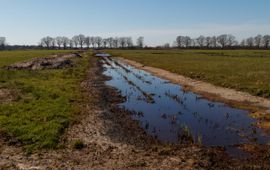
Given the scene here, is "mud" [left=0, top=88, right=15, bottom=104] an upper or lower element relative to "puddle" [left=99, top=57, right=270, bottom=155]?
upper

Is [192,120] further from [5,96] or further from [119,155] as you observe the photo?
[5,96]

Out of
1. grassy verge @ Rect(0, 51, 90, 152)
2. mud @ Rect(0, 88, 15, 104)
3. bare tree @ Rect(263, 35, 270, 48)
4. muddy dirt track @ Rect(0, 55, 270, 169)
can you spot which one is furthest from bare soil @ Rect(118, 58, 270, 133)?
bare tree @ Rect(263, 35, 270, 48)

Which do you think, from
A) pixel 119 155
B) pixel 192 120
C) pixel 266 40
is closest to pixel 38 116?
pixel 119 155

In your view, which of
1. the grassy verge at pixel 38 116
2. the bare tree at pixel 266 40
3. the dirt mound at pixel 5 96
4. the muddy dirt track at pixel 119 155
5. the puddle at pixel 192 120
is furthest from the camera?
the bare tree at pixel 266 40

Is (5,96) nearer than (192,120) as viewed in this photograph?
No

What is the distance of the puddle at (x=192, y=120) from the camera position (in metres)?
14.5

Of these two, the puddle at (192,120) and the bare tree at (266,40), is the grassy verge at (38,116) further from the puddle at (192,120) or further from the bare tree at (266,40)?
the bare tree at (266,40)

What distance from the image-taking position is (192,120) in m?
18.2

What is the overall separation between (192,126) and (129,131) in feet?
11.8

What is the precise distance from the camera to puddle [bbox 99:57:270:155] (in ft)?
47.4

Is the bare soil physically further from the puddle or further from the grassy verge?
the grassy verge

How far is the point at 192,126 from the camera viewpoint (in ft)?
55.1

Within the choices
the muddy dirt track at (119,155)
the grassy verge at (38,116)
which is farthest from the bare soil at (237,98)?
the grassy verge at (38,116)

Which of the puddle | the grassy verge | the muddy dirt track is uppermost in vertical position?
the grassy verge
